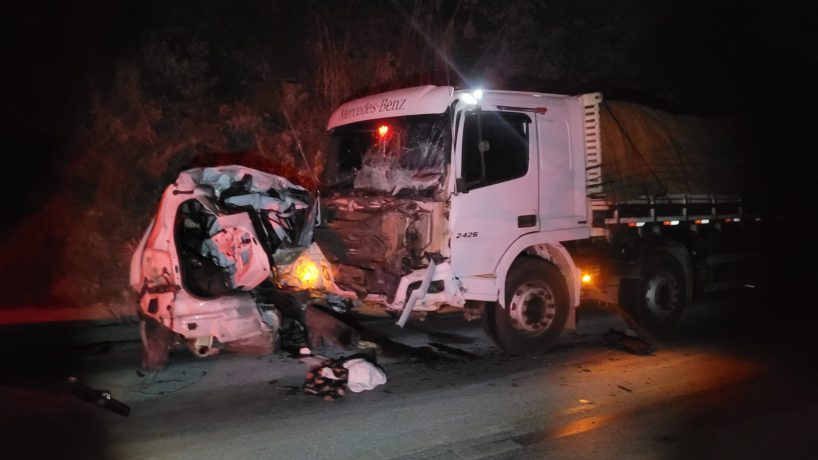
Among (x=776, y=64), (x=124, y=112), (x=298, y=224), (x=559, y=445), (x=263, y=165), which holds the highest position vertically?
(x=776, y=64)

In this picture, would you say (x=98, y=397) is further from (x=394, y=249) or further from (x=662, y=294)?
(x=662, y=294)

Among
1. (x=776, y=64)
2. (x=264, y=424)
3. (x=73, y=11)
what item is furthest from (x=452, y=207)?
(x=776, y=64)

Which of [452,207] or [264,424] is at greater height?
[452,207]

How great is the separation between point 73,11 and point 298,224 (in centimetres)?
725

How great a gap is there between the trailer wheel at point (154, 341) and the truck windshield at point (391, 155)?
243 centimetres

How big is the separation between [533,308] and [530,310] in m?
0.04

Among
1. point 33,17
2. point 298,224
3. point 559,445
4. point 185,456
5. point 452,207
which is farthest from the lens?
point 33,17

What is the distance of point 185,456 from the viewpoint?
4.16 m

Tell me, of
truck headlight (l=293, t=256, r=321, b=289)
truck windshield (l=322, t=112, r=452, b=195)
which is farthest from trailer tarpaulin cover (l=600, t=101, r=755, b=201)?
truck headlight (l=293, t=256, r=321, b=289)

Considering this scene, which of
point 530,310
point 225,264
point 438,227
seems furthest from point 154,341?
point 530,310

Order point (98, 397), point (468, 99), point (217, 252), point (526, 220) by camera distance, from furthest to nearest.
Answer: point (217, 252) < point (526, 220) < point (468, 99) < point (98, 397)

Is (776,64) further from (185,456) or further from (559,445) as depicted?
(185,456)

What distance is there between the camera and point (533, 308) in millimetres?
6871

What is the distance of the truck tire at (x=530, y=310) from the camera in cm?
669
